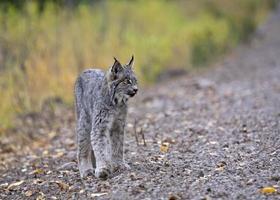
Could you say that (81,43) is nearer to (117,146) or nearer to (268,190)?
(117,146)

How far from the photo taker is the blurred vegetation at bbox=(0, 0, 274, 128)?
40.6 feet

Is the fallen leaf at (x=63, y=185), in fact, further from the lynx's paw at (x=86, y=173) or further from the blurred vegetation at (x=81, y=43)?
the blurred vegetation at (x=81, y=43)

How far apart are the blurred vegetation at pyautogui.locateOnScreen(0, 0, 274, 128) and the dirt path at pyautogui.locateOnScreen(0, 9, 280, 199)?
0.68 metres

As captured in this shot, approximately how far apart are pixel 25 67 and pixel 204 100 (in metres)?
3.58

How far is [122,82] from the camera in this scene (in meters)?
7.36

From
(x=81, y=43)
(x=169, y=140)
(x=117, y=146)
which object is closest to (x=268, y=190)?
(x=117, y=146)

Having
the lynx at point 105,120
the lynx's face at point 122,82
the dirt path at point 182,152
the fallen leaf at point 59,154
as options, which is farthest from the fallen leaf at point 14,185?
the lynx's face at point 122,82

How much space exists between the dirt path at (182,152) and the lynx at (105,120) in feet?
0.71

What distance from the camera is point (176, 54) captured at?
18703mm

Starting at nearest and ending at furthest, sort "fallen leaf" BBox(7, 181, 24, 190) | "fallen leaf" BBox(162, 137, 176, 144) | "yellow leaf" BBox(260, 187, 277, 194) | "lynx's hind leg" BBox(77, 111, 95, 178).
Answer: "yellow leaf" BBox(260, 187, 277, 194) → "lynx's hind leg" BBox(77, 111, 95, 178) → "fallen leaf" BBox(7, 181, 24, 190) → "fallen leaf" BBox(162, 137, 176, 144)

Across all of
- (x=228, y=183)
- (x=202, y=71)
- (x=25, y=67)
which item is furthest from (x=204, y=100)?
(x=228, y=183)

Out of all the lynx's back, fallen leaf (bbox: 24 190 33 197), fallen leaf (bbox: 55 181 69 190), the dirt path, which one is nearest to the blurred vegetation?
the dirt path

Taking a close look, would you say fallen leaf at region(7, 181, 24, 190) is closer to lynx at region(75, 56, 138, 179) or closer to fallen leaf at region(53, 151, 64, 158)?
lynx at region(75, 56, 138, 179)

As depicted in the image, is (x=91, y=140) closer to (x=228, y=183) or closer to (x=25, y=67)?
(x=228, y=183)
